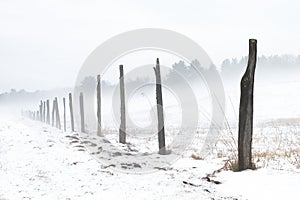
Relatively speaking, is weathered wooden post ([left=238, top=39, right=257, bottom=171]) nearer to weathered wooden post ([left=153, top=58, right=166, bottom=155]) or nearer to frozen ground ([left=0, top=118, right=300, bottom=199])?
frozen ground ([left=0, top=118, right=300, bottom=199])

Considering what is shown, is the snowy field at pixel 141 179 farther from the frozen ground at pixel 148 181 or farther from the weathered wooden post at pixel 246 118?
the weathered wooden post at pixel 246 118

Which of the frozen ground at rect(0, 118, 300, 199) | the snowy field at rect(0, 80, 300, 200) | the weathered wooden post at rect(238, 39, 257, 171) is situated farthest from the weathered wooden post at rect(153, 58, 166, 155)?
the weathered wooden post at rect(238, 39, 257, 171)

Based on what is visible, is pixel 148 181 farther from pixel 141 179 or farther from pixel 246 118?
pixel 246 118

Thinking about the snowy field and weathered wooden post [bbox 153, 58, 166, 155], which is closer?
the snowy field

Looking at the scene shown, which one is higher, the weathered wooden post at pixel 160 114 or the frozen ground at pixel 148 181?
the weathered wooden post at pixel 160 114

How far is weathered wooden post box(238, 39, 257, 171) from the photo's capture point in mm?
6539

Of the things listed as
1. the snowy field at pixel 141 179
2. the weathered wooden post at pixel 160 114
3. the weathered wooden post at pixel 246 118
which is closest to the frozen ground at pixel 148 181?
the snowy field at pixel 141 179

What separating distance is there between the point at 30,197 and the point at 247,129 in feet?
15.4

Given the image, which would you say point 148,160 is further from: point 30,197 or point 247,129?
point 30,197

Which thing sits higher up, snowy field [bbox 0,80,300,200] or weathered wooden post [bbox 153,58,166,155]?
weathered wooden post [bbox 153,58,166,155]

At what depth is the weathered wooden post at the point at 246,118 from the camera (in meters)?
6.54

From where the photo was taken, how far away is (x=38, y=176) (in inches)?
284

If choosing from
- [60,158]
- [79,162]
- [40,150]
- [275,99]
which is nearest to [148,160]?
[79,162]

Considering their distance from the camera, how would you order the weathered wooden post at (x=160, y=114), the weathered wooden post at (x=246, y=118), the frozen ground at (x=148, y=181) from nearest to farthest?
the frozen ground at (x=148, y=181), the weathered wooden post at (x=246, y=118), the weathered wooden post at (x=160, y=114)
